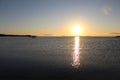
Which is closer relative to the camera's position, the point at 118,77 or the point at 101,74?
the point at 118,77

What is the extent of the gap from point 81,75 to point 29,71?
20.5ft

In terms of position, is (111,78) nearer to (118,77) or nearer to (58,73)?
(118,77)

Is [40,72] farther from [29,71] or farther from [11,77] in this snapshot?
[11,77]

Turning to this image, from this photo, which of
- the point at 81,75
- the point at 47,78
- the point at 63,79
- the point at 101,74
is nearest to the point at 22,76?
the point at 47,78

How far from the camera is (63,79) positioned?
2528cm

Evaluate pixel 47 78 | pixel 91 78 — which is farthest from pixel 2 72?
pixel 91 78

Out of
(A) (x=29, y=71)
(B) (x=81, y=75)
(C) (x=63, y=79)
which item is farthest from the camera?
(A) (x=29, y=71)

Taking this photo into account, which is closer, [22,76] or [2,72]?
[22,76]

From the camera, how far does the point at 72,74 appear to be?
27984mm

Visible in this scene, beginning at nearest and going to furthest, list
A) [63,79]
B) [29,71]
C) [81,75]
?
[63,79]
[81,75]
[29,71]

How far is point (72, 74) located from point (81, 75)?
3.62 ft

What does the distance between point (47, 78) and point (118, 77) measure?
7.41 metres

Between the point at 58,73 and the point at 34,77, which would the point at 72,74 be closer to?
the point at 58,73

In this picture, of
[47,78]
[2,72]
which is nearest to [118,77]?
[47,78]
